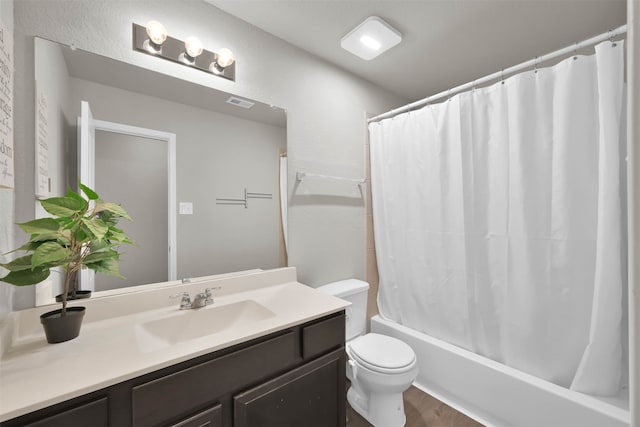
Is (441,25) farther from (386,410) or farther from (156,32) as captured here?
(386,410)

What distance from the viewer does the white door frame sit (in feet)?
3.73

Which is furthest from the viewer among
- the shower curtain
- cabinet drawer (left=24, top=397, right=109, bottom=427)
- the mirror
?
the shower curtain

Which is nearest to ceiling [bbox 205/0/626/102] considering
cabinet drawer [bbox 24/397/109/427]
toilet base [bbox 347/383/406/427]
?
cabinet drawer [bbox 24/397/109/427]

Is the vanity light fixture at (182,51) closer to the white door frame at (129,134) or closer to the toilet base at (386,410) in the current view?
the white door frame at (129,134)

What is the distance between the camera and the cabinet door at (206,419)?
0.86 meters

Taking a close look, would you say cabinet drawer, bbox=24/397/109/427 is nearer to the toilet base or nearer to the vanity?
the vanity

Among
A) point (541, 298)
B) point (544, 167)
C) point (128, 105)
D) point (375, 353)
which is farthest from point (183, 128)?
point (541, 298)

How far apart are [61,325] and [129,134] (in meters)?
0.80

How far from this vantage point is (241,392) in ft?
3.22

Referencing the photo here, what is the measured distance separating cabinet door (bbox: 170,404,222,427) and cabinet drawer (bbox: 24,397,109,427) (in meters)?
0.21

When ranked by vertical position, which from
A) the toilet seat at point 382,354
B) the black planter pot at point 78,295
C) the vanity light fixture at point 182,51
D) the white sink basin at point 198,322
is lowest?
the toilet seat at point 382,354

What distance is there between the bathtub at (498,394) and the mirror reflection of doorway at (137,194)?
1748 mm

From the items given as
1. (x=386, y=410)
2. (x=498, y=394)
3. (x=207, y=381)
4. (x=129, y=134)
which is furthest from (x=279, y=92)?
(x=498, y=394)

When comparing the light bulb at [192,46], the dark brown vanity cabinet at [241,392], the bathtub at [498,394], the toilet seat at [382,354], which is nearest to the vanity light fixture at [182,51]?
the light bulb at [192,46]
